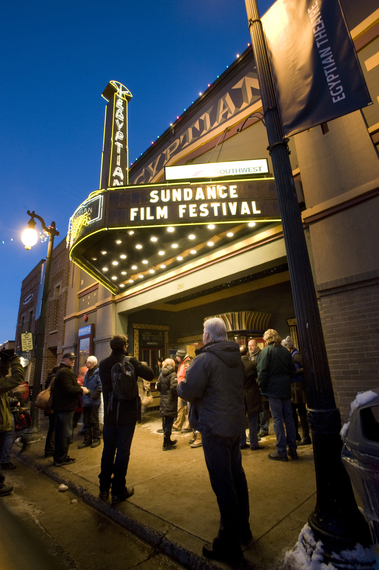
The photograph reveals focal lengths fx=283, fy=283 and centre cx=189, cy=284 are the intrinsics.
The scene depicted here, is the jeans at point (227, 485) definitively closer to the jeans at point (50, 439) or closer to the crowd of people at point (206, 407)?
the crowd of people at point (206, 407)

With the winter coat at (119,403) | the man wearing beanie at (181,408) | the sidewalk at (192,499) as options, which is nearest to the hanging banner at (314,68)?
the winter coat at (119,403)

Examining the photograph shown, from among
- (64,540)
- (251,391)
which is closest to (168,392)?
(251,391)

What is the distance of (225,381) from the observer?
250 centimetres

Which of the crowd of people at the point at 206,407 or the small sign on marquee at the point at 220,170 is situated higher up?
the small sign on marquee at the point at 220,170

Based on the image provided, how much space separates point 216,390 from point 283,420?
114 inches

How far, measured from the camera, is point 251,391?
528 centimetres

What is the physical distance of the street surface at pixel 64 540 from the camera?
2568mm

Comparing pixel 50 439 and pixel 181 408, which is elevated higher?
pixel 181 408

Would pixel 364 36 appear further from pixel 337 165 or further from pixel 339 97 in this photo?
pixel 339 97

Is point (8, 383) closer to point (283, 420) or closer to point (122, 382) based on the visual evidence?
point (122, 382)

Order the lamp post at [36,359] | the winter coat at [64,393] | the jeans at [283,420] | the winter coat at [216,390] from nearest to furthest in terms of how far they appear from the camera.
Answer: the winter coat at [216,390], the jeans at [283,420], the winter coat at [64,393], the lamp post at [36,359]

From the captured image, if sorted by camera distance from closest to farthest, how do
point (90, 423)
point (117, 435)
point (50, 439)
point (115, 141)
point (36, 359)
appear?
point (117, 435) < point (50, 439) < point (90, 423) < point (36, 359) < point (115, 141)

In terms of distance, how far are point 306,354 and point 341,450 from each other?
0.80 meters

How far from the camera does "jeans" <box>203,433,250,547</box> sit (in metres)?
2.31
